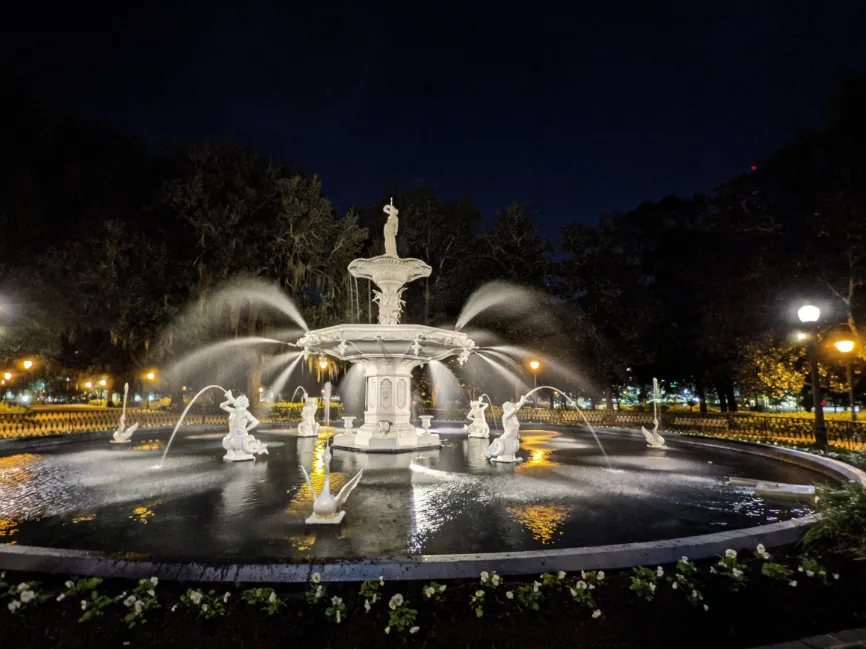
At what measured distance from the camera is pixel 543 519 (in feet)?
22.5

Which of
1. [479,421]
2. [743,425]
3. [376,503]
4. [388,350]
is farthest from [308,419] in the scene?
[743,425]

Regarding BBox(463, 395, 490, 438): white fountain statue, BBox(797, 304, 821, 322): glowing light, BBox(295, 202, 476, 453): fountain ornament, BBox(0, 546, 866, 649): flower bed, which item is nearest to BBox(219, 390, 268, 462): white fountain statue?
BBox(295, 202, 476, 453): fountain ornament

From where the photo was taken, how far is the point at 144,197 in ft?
93.7

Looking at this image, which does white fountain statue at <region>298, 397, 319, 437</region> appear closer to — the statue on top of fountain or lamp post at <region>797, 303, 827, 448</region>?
the statue on top of fountain

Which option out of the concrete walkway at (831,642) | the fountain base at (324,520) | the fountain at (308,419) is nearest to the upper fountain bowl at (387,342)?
the fountain at (308,419)

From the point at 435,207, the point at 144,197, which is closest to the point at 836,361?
the point at 435,207

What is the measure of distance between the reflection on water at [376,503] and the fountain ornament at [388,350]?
5.16 ft

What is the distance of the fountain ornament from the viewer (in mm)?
14492

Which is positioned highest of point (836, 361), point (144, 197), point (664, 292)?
point (144, 197)

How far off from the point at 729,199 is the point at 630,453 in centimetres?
2126

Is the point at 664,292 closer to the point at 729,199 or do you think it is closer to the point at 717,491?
the point at 729,199

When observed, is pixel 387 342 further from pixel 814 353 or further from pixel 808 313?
pixel 814 353

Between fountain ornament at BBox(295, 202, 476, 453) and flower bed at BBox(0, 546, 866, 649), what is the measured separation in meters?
10.4

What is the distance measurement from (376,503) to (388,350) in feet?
25.6
